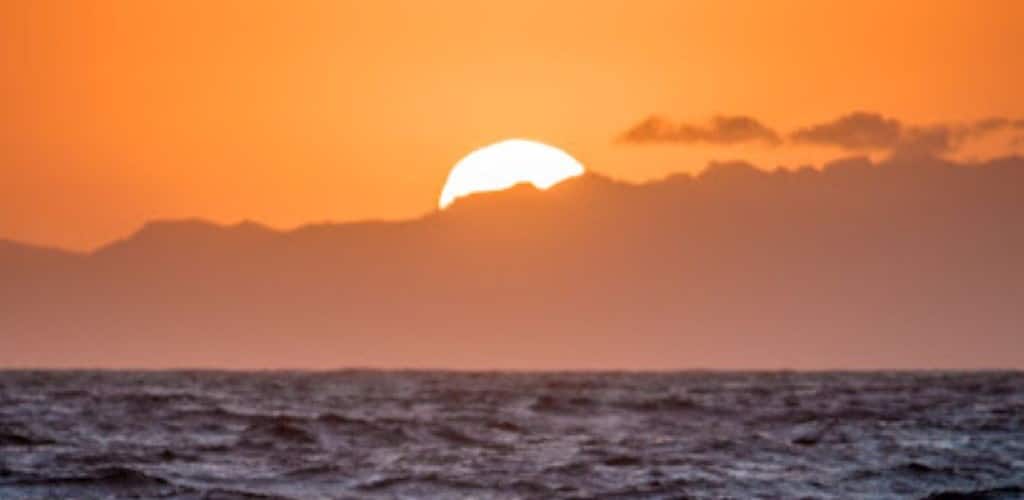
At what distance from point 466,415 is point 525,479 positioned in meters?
29.0

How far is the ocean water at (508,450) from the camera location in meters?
35.4

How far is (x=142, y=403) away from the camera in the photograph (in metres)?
72.4

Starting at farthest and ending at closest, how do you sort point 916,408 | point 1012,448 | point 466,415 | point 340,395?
point 340,395 < point 916,408 < point 466,415 < point 1012,448

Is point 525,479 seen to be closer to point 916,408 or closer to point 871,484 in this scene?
point 871,484

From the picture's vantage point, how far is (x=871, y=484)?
3656cm

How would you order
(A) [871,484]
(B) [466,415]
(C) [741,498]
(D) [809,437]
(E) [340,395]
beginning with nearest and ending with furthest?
(C) [741,498] → (A) [871,484] → (D) [809,437] → (B) [466,415] → (E) [340,395]

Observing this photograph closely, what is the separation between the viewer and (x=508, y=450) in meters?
46.2

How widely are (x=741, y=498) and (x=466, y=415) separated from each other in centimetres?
3267

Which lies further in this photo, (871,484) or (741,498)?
(871,484)

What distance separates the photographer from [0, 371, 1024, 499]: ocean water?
116ft

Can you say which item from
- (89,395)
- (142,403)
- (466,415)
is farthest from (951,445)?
(89,395)

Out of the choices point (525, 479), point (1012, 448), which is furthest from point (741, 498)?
point (1012, 448)

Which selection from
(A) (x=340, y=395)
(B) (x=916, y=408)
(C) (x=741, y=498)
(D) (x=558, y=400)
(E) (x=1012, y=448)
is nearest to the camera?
(C) (x=741, y=498)

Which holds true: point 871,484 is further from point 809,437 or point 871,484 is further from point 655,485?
point 809,437
